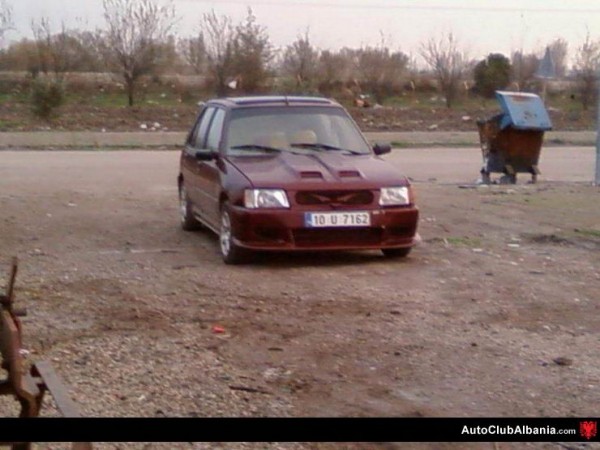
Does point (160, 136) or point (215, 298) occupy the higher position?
point (215, 298)

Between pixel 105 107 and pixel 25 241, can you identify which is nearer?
pixel 25 241

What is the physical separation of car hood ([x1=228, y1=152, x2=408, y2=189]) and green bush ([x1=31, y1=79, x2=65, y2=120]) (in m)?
25.3

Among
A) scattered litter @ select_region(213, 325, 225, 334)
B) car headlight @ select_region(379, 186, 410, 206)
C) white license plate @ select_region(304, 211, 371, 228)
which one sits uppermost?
car headlight @ select_region(379, 186, 410, 206)

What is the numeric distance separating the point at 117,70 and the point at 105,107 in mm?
3547

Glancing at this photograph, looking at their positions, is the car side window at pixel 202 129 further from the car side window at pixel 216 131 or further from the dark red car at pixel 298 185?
the dark red car at pixel 298 185

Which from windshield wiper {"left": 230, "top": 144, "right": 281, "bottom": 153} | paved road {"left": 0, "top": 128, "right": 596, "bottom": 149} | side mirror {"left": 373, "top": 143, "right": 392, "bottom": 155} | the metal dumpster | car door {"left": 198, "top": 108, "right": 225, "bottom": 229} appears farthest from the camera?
paved road {"left": 0, "top": 128, "right": 596, "bottom": 149}

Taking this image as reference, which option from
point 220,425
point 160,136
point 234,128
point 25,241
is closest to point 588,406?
point 220,425

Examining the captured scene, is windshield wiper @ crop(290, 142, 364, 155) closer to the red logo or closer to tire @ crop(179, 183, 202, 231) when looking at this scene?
tire @ crop(179, 183, 202, 231)

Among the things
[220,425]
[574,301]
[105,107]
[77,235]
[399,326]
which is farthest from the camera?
[105,107]

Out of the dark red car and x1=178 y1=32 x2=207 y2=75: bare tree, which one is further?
x1=178 y1=32 x2=207 y2=75: bare tree

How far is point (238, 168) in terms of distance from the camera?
1056cm

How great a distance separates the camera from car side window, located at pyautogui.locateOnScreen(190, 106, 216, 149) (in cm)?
1229

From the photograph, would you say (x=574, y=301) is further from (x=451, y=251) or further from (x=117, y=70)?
(x=117, y=70)

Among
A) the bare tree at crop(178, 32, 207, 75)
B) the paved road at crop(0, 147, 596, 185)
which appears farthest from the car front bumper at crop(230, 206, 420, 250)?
the bare tree at crop(178, 32, 207, 75)
